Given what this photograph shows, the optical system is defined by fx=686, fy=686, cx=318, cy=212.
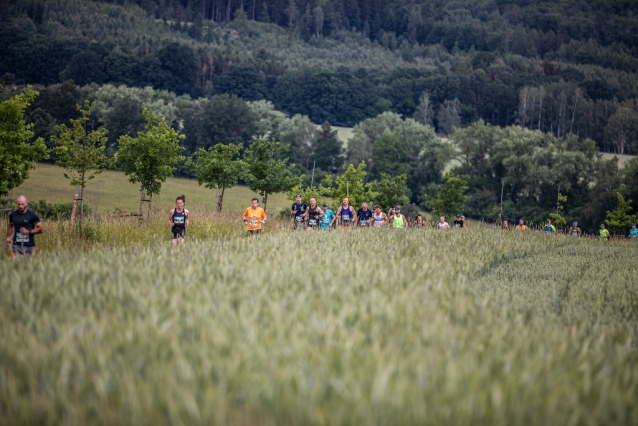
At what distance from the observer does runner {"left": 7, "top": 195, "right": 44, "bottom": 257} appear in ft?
42.5

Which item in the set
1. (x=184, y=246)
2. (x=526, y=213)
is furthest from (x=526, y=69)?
(x=184, y=246)

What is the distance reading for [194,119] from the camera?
92688 millimetres

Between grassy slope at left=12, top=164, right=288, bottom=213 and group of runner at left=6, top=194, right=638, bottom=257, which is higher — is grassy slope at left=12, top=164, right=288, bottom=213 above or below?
below

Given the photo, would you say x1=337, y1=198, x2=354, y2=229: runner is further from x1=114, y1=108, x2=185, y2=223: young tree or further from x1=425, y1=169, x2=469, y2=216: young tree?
x1=425, y1=169, x2=469, y2=216: young tree

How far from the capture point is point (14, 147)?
21.3 m

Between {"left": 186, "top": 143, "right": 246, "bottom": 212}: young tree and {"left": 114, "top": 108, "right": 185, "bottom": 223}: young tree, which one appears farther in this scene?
{"left": 186, "top": 143, "right": 246, "bottom": 212}: young tree

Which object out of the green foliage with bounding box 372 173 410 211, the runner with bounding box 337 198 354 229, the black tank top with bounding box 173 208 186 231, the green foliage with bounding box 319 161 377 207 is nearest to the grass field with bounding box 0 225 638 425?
the black tank top with bounding box 173 208 186 231

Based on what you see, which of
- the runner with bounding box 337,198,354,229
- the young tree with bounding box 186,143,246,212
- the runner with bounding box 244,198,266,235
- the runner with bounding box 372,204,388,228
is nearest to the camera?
the runner with bounding box 244,198,266,235

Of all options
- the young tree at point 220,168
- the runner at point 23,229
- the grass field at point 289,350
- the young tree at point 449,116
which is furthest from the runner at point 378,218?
the young tree at point 449,116

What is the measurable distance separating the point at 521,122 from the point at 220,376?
138m

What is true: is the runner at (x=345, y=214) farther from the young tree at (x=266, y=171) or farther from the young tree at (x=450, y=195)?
the young tree at (x=450, y=195)

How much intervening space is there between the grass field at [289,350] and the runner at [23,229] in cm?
316

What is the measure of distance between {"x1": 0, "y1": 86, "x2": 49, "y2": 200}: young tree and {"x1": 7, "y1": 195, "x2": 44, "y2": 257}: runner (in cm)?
868

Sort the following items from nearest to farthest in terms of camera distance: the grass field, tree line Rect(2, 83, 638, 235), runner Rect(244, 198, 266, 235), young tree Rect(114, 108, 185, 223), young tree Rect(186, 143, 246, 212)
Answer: the grass field < runner Rect(244, 198, 266, 235) < young tree Rect(114, 108, 185, 223) < young tree Rect(186, 143, 246, 212) < tree line Rect(2, 83, 638, 235)
